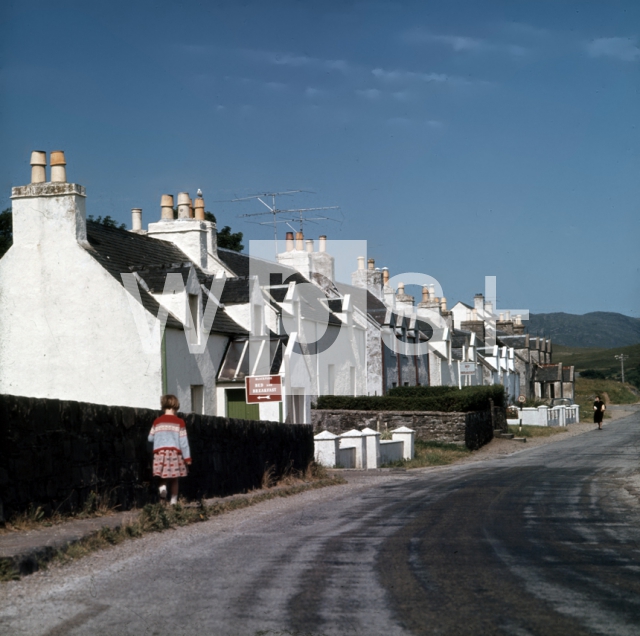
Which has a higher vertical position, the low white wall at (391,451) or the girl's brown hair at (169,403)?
the girl's brown hair at (169,403)

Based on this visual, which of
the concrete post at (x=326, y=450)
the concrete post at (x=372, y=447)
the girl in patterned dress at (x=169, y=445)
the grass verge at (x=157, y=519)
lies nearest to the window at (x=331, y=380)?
the concrete post at (x=372, y=447)

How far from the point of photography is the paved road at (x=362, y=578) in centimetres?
562

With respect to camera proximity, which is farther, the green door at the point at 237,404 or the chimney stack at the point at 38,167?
the green door at the point at 237,404

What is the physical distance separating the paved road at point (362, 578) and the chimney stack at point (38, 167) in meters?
13.2

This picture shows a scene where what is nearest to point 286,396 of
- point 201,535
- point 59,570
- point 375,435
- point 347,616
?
point 375,435

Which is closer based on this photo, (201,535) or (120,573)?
(120,573)

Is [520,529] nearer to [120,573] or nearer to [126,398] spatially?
[120,573]

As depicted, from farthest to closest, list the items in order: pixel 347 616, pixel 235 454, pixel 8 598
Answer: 1. pixel 235 454
2. pixel 8 598
3. pixel 347 616

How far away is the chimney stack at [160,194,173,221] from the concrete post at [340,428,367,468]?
10.5 metres

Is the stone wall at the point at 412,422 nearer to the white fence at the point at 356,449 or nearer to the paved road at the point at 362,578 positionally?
the white fence at the point at 356,449

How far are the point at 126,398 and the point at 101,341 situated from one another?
5.13ft

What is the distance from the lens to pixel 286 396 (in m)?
26.4

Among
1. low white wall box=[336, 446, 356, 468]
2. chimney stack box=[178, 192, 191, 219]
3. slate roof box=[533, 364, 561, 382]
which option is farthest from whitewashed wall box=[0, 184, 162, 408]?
slate roof box=[533, 364, 561, 382]

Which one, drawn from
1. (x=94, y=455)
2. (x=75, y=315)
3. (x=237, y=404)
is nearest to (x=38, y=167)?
(x=75, y=315)
